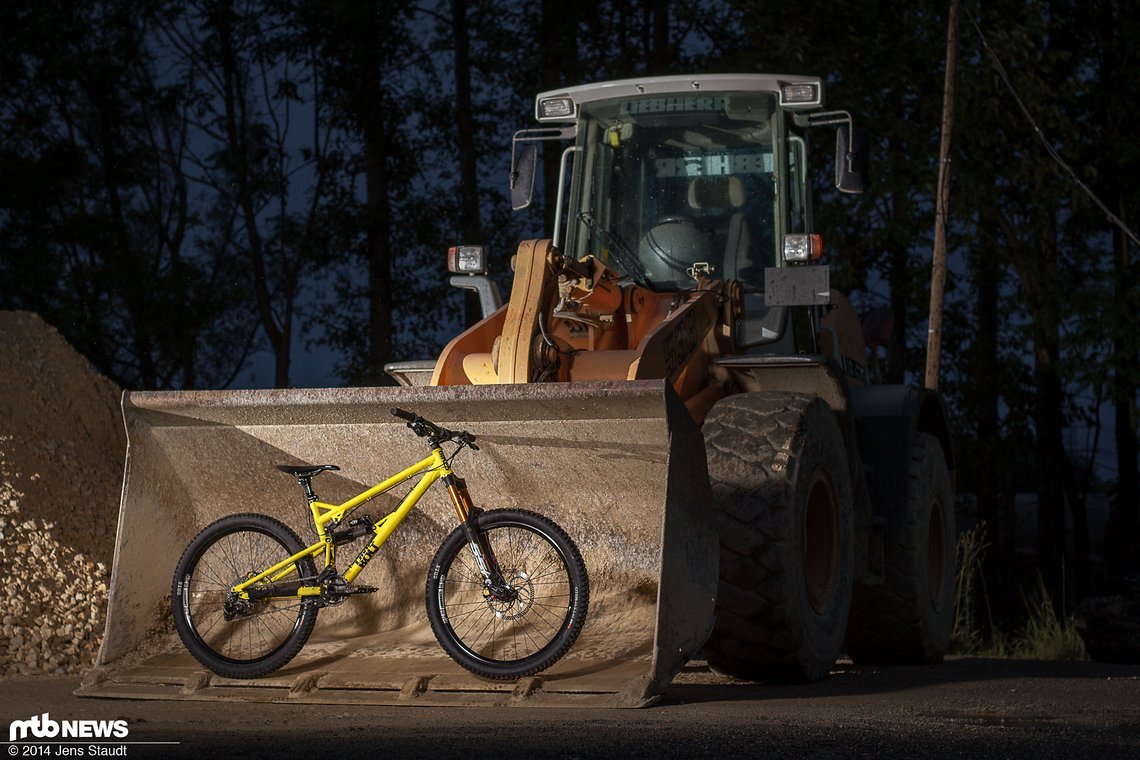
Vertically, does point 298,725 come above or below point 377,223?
below

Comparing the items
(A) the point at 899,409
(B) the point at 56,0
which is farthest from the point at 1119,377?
(B) the point at 56,0

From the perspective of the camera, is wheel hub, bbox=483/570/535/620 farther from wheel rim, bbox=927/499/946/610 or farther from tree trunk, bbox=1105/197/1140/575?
tree trunk, bbox=1105/197/1140/575

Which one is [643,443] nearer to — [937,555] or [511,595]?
[511,595]

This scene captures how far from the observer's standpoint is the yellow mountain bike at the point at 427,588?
6141mm

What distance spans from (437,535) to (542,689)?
5.11ft

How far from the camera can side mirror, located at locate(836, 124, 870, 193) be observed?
7.72 meters

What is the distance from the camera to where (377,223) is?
25.9 meters

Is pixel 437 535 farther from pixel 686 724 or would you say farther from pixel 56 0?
pixel 56 0

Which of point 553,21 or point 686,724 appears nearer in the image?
point 686,724

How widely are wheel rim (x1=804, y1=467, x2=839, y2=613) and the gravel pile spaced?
3.37 metres

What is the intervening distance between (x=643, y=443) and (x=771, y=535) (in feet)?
2.17

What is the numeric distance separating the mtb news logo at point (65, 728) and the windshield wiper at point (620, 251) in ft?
11.6

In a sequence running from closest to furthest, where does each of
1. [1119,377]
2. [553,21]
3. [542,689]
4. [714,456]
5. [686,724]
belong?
[686,724]
[542,689]
[714,456]
[1119,377]
[553,21]

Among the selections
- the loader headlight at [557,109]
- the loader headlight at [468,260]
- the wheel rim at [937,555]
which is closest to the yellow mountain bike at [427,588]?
the loader headlight at [468,260]
